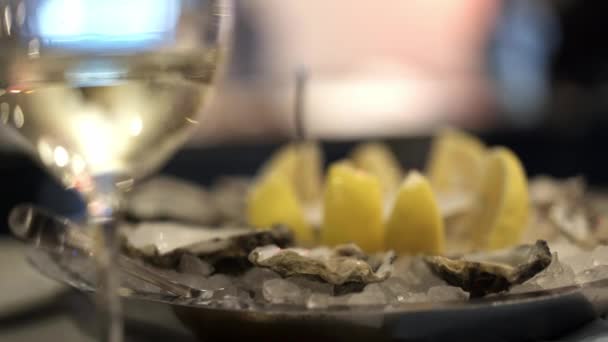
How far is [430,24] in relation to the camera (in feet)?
14.3

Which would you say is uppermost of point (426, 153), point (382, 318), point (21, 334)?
point (382, 318)

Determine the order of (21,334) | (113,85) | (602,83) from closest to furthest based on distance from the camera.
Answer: (113,85) < (21,334) < (602,83)

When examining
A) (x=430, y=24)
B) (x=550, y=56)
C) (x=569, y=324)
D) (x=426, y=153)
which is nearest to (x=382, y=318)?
(x=569, y=324)

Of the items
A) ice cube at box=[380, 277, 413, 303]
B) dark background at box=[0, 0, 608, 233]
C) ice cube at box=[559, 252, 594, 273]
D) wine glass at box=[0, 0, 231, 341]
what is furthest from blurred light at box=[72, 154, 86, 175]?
dark background at box=[0, 0, 608, 233]

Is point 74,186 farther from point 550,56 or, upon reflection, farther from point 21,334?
point 550,56

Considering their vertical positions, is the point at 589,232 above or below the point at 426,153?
above

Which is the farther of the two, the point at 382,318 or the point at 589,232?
the point at 589,232

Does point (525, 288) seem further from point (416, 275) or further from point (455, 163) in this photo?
point (455, 163)

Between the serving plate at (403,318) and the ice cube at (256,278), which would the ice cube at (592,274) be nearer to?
the serving plate at (403,318)

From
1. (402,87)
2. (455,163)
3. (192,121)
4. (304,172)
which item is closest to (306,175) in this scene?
(304,172)

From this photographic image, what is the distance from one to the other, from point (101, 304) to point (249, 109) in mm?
2513

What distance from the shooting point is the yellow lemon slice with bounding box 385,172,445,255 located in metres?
0.72

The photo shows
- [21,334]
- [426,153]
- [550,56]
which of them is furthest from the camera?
[550,56]

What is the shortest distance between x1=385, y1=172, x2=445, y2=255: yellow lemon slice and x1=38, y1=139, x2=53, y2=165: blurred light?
30cm
